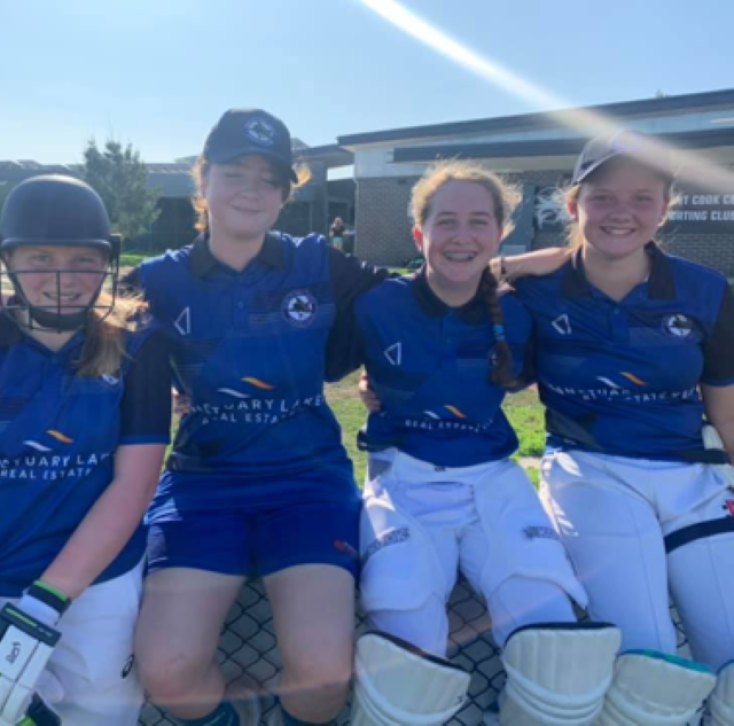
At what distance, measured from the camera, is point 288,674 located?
6.63 ft

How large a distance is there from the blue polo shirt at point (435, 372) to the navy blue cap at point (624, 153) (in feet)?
1.97

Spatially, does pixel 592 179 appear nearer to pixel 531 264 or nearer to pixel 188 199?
pixel 531 264

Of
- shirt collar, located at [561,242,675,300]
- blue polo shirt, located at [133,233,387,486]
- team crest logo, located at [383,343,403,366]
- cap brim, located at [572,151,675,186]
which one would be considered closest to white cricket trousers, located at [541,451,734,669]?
shirt collar, located at [561,242,675,300]

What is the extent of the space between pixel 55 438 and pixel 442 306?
141cm

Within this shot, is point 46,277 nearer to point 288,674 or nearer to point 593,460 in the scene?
point 288,674

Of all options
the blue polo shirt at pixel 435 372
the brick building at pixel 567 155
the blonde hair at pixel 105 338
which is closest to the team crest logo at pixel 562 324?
the blue polo shirt at pixel 435 372

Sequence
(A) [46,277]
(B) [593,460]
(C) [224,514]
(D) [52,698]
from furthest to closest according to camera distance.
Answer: (B) [593,460]
(C) [224,514]
(A) [46,277]
(D) [52,698]

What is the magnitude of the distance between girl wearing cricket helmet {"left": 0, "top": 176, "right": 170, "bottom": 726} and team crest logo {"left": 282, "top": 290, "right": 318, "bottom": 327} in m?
0.57

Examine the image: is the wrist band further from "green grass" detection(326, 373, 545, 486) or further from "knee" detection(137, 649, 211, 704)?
"green grass" detection(326, 373, 545, 486)

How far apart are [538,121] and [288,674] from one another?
1951 centimetres

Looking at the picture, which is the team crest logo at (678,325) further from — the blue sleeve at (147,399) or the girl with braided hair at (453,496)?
the blue sleeve at (147,399)

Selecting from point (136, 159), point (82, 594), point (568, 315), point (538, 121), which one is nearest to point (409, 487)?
point (568, 315)

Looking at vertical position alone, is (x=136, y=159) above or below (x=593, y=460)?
above

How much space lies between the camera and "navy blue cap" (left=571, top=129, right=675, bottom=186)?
8.51ft
